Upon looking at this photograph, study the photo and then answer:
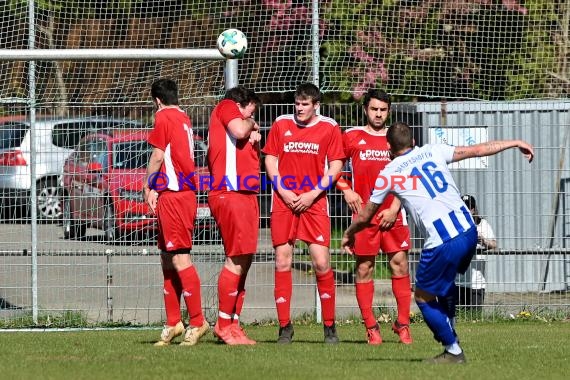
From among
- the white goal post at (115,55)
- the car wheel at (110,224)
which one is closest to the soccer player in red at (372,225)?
the white goal post at (115,55)

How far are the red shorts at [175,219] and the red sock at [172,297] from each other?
0.37 metres

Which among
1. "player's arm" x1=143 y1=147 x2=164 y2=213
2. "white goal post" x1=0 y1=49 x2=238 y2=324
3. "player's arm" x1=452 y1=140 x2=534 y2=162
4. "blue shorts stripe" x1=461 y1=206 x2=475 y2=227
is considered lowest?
"blue shorts stripe" x1=461 y1=206 x2=475 y2=227

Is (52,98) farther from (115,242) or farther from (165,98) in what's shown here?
→ (165,98)

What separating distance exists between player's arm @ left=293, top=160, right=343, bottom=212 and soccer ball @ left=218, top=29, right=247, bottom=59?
1.53m

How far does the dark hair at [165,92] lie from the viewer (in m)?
10.0

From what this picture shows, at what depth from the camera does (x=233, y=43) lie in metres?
10.8

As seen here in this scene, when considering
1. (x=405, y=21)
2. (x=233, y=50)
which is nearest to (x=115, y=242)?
(x=233, y=50)

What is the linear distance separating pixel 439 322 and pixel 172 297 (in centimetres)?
283

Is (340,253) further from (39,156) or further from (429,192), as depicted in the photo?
(429,192)

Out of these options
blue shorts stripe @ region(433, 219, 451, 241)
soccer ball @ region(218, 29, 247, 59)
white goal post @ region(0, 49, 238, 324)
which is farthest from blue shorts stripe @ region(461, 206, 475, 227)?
white goal post @ region(0, 49, 238, 324)

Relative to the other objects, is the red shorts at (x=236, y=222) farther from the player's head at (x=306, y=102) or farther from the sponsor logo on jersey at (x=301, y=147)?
the player's head at (x=306, y=102)

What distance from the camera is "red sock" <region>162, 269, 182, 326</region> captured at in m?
10.1

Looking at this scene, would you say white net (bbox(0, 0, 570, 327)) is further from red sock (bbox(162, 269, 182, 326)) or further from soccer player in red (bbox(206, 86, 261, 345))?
soccer player in red (bbox(206, 86, 261, 345))

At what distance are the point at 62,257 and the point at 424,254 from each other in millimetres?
5623
